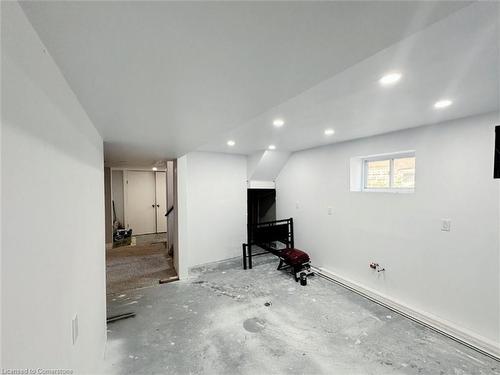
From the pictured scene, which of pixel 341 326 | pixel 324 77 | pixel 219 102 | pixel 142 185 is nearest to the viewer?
pixel 324 77

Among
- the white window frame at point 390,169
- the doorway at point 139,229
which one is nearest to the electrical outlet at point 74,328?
the doorway at point 139,229

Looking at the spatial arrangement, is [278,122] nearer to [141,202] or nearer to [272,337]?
[272,337]

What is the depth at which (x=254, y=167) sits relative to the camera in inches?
156

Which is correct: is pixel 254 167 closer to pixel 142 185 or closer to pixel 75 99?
pixel 75 99

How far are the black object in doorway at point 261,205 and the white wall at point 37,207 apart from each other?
379 cm

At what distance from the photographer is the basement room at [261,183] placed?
548mm

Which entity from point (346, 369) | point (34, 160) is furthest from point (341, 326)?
point (34, 160)

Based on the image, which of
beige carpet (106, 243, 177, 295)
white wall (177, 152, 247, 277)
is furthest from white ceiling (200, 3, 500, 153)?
beige carpet (106, 243, 177, 295)

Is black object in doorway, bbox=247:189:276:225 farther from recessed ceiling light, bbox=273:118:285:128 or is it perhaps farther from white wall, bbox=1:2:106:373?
white wall, bbox=1:2:106:373

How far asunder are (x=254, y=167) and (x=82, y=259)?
3082 mm

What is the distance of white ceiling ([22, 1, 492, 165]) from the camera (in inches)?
20.6

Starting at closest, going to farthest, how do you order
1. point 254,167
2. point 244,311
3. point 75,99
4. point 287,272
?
point 75,99 → point 244,311 → point 287,272 → point 254,167

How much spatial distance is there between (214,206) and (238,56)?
336 cm

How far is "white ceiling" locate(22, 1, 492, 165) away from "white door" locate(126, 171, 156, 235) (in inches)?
199
